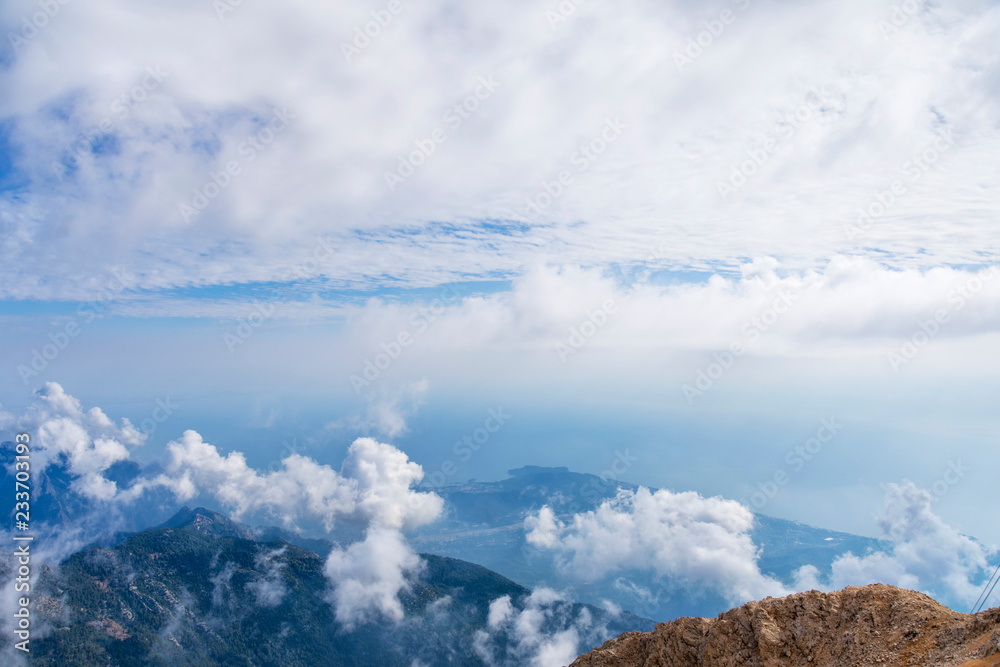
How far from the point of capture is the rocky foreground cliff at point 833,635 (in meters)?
23.1

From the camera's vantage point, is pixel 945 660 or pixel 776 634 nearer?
pixel 945 660

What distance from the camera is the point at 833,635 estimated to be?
27.7m

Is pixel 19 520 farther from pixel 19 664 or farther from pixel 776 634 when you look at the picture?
pixel 19 664

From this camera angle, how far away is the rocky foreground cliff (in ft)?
75.7

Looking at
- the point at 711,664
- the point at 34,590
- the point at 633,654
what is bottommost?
the point at 34,590

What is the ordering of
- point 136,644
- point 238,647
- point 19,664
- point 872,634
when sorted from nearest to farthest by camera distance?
point 872,634 < point 19,664 < point 136,644 < point 238,647

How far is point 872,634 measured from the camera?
86.6 feet

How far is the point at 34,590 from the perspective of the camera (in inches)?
6713

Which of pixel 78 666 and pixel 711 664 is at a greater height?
pixel 711 664

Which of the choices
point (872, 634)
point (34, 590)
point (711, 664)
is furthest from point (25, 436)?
point (34, 590)

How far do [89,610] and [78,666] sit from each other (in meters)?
30.3

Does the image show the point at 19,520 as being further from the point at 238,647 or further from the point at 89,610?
the point at 238,647

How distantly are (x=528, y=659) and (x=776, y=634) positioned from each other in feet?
696

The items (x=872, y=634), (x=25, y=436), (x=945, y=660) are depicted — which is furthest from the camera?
(x=25, y=436)
